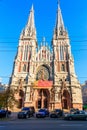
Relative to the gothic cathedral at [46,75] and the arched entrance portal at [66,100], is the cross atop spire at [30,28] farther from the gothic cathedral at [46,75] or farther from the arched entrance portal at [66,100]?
the arched entrance portal at [66,100]

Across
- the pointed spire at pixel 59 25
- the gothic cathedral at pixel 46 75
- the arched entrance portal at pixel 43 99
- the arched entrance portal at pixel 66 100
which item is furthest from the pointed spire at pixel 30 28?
the arched entrance portal at pixel 66 100

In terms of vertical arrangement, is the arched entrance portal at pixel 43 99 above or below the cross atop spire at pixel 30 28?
below

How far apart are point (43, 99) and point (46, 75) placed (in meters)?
8.62

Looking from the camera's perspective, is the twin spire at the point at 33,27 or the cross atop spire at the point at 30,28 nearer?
the cross atop spire at the point at 30,28

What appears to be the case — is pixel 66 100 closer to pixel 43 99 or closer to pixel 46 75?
pixel 43 99

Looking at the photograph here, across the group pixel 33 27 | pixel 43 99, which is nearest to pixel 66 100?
pixel 43 99

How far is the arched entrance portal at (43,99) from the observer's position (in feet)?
158

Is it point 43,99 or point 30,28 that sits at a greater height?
point 30,28

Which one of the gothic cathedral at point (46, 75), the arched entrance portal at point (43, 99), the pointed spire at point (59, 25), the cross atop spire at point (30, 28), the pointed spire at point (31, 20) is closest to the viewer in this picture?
the gothic cathedral at point (46, 75)

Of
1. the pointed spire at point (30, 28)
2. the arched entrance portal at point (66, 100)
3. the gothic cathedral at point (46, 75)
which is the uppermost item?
the pointed spire at point (30, 28)

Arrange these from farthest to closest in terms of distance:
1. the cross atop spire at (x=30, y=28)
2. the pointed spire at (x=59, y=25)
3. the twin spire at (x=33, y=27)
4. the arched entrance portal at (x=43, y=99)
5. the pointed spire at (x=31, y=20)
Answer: the pointed spire at (x=31, y=20)
the pointed spire at (x=59, y=25)
the twin spire at (x=33, y=27)
the cross atop spire at (x=30, y=28)
the arched entrance portal at (x=43, y=99)

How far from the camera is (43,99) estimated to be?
159 feet

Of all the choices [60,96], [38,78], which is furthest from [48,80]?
[60,96]

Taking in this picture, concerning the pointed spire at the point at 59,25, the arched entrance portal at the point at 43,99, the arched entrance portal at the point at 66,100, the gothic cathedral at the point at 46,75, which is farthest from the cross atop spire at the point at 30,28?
the arched entrance portal at the point at 66,100
